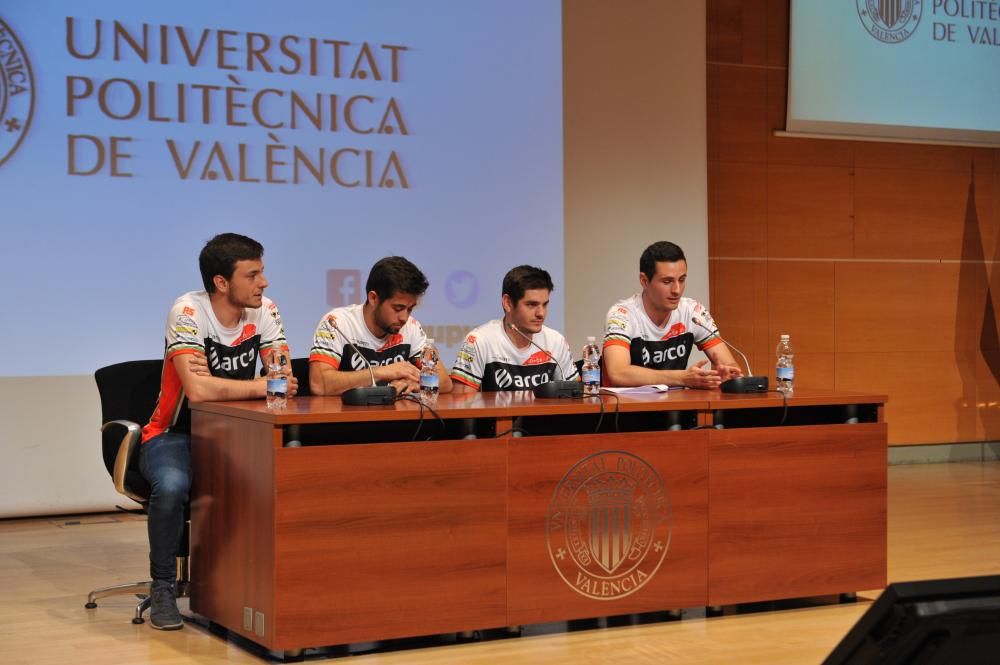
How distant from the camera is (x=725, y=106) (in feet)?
25.2

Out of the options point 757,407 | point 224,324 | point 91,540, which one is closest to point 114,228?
point 91,540

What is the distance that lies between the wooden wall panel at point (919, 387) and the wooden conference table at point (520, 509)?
417 cm

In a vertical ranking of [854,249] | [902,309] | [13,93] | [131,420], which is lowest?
[131,420]

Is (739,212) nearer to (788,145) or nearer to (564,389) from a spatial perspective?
(788,145)

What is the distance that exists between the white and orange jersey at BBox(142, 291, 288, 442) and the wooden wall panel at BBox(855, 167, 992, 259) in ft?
17.1

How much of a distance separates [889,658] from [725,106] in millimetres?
7119

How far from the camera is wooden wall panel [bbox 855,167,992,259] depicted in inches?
320

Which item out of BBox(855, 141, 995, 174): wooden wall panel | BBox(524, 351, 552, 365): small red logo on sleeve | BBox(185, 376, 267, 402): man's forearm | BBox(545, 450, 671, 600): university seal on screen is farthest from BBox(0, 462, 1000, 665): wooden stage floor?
BBox(855, 141, 995, 174): wooden wall panel

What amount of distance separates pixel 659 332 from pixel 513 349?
2.15ft

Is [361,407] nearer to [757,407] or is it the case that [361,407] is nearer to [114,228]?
[757,407]

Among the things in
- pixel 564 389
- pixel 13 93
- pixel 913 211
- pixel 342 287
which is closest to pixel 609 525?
pixel 564 389

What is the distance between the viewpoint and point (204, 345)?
12.8ft

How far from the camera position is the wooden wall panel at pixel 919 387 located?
8.16 metres

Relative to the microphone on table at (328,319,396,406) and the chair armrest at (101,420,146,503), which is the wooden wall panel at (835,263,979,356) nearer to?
the microphone on table at (328,319,396,406)
